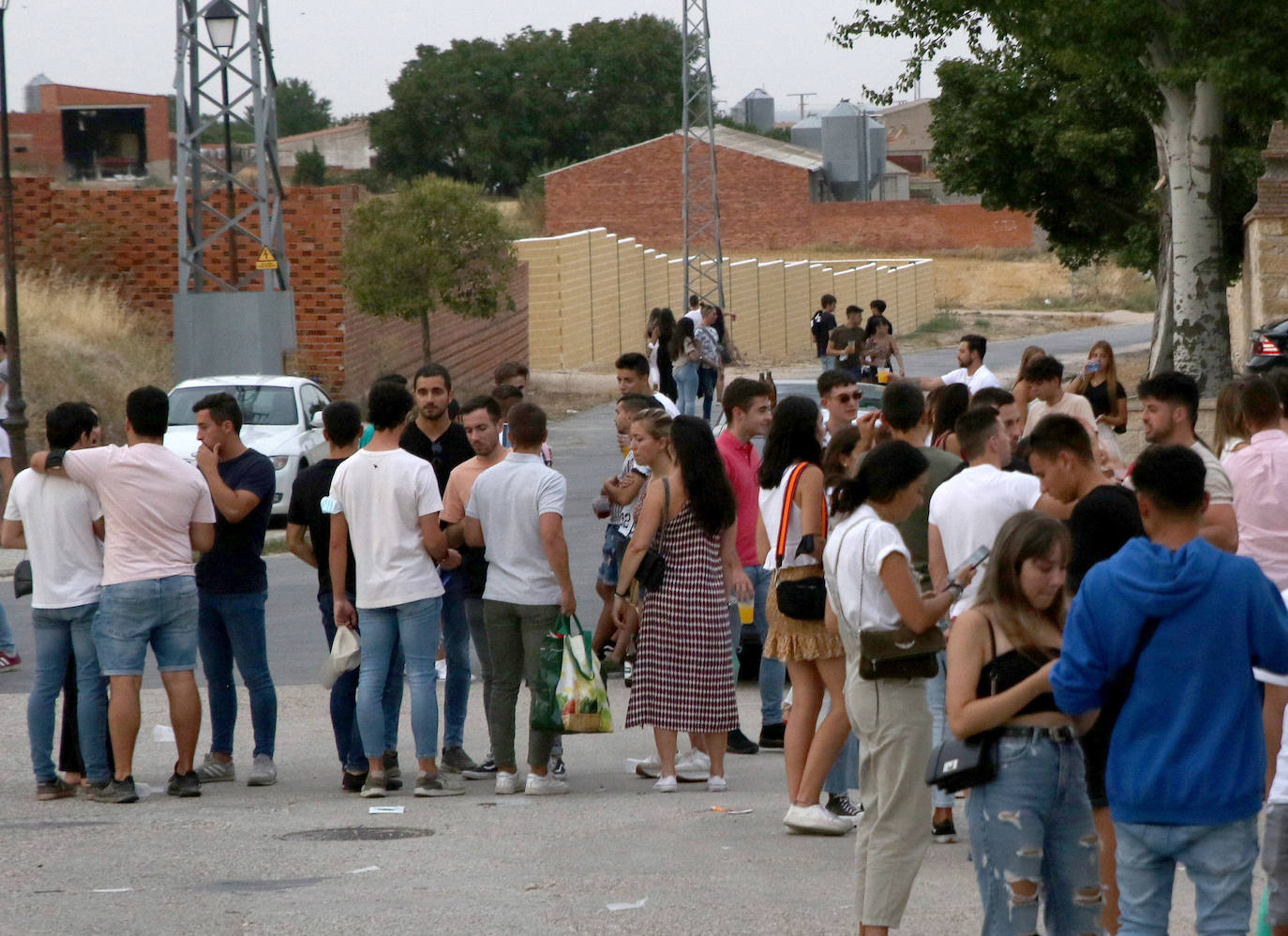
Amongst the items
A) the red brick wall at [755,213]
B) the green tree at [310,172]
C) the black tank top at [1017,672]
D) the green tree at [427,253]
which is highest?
the green tree at [310,172]

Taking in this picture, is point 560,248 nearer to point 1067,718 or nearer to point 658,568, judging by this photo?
point 658,568

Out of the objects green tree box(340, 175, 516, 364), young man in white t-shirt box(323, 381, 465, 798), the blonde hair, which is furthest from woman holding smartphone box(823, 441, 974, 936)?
green tree box(340, 175, 516, 364)

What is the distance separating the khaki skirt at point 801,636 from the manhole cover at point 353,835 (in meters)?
1.67

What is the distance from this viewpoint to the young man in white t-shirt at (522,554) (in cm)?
734

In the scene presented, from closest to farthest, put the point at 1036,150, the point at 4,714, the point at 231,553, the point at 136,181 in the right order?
the point at 231,553 < the point at 4,714 < the point at 1036,150 < the point at 136,181

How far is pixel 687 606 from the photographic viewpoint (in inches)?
289

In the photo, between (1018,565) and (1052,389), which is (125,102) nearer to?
(1052,389)

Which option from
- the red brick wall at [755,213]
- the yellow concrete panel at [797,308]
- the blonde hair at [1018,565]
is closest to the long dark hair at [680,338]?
the blonde hair at [1018,565]

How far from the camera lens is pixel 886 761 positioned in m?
5.04

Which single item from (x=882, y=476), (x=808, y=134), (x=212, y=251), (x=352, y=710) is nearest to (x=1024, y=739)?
(x=882, y=476)

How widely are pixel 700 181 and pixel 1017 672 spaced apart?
70.0m

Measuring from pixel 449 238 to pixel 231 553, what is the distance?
2140cm

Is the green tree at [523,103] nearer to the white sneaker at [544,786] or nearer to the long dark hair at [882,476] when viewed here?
the white sneaker at [544,786]

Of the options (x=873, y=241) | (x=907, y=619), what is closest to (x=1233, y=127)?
(x=907, y=619)
